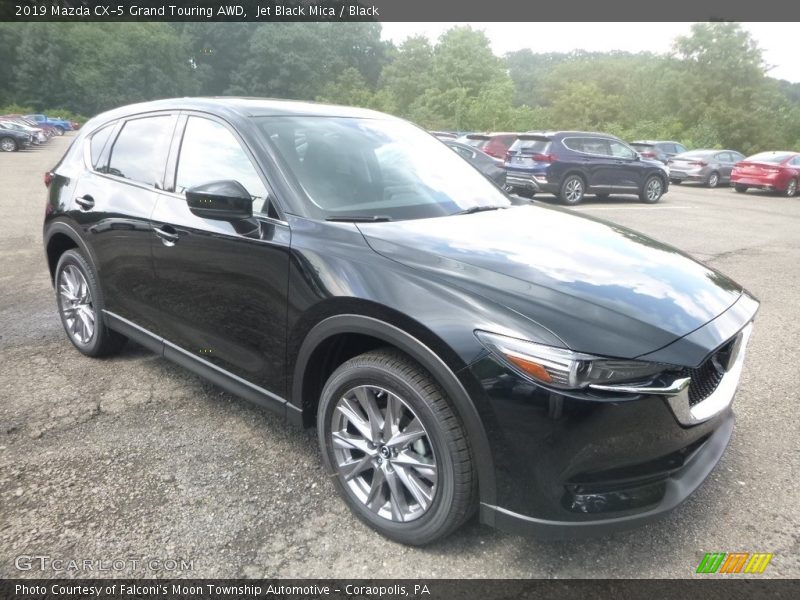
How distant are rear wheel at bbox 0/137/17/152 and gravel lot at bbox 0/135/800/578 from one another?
2872 cm

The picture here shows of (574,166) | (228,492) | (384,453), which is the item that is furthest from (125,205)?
(574,166)

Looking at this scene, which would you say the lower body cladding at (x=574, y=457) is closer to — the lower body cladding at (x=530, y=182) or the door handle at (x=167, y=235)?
the door handle at (x=167, y=235)

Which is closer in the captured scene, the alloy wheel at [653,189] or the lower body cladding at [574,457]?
the lower body cladding at [574,457]

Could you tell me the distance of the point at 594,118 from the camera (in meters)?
50.6

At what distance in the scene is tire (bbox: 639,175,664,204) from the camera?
15.2 m

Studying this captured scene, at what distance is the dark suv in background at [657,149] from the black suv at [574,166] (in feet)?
29.3

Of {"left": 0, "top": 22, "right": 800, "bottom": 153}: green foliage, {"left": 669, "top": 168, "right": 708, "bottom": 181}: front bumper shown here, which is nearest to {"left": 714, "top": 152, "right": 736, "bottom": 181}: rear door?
{"left": 669, "top": 168, "right": 708, "bottom": 181}: front bumper

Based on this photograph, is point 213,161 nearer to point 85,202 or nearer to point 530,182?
point 85,202

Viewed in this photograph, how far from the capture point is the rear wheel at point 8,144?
27.6 meters

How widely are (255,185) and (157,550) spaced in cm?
160

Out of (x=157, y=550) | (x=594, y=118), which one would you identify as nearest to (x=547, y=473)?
(x=157, y=550)

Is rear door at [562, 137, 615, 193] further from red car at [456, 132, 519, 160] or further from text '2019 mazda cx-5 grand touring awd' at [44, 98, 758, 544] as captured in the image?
text '2019 mazda cx-5 grand touring awd' at [44, 98, 758, 544]

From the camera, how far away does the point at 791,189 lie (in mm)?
19438

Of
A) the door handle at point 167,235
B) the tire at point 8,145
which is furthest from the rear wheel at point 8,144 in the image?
the door handle at point 167,235
